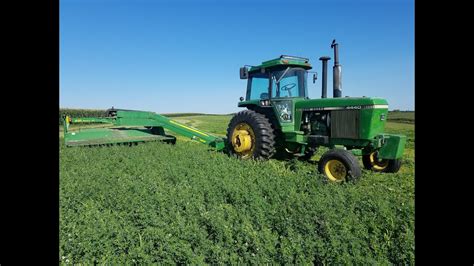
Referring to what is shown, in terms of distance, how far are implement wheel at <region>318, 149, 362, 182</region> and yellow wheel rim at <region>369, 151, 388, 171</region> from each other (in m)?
1.64

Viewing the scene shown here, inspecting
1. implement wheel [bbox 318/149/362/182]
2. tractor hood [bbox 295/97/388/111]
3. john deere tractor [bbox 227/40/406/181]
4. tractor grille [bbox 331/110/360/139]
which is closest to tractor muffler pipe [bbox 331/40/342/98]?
john deere tractor [bbox 227/40/406/181]

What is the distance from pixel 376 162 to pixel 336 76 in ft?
7.41

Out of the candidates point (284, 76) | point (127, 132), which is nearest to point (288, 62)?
point (284, 76)

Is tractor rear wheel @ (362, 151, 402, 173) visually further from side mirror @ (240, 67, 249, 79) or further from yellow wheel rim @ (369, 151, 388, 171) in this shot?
side mirror @ (240, 67, 249, 79)

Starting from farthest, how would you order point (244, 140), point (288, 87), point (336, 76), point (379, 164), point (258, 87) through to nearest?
point (258, 87)
point (244, 140)
point (288, 87)
point (379, 164)
point (336, 76)

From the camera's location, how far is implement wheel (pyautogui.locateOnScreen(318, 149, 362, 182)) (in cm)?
524

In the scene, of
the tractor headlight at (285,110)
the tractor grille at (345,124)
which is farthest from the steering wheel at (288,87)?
the tractor grille at (345,124)

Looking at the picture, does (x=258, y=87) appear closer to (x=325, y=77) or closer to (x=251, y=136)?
(x=251, y=136)

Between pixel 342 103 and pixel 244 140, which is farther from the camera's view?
pixel 244 140

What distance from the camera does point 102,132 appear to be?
9.01 m

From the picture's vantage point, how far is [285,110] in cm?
710
